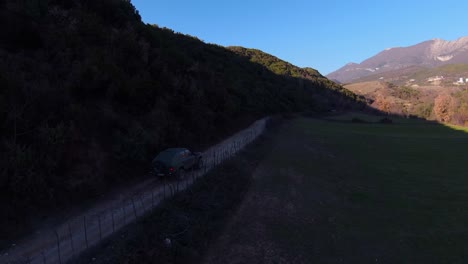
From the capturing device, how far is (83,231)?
1189 cm

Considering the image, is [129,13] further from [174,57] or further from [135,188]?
[135,188]

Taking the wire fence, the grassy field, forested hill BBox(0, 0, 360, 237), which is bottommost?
the grassy field

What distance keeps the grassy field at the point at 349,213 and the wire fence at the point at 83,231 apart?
162 inches

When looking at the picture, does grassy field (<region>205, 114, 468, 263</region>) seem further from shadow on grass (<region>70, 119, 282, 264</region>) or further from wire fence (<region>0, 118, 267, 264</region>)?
wire fence (<region>0, 118, 267, 264</region>)

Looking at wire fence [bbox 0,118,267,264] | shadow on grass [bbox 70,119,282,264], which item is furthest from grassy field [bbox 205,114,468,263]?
wire fence [bbox 0,118,267,264]

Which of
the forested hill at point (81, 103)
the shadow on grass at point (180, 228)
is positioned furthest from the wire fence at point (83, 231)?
the forested hill at point (81, 103)

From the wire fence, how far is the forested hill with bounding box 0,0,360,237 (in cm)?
170

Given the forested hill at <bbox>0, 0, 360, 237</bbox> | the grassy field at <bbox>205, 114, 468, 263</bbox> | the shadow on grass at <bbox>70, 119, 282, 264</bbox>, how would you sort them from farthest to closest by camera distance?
1. the forested hill at <bbox>0, 0, 360, 237</bbox>
2. the grassy field at <bbox>205, 114, 468, 263</bbox>
3. the shadow on grass at <bbox>70, 119, 282, 264</bbox>

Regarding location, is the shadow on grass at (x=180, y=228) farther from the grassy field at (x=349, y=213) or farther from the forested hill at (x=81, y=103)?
the forested hill at (x=81, y=103)

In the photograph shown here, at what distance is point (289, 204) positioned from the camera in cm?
1770

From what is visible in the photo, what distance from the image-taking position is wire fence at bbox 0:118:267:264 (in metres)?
10.1

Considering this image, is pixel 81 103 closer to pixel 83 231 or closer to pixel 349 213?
pixel 83 231

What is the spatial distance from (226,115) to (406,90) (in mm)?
158086

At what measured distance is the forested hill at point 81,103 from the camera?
13445 mm
